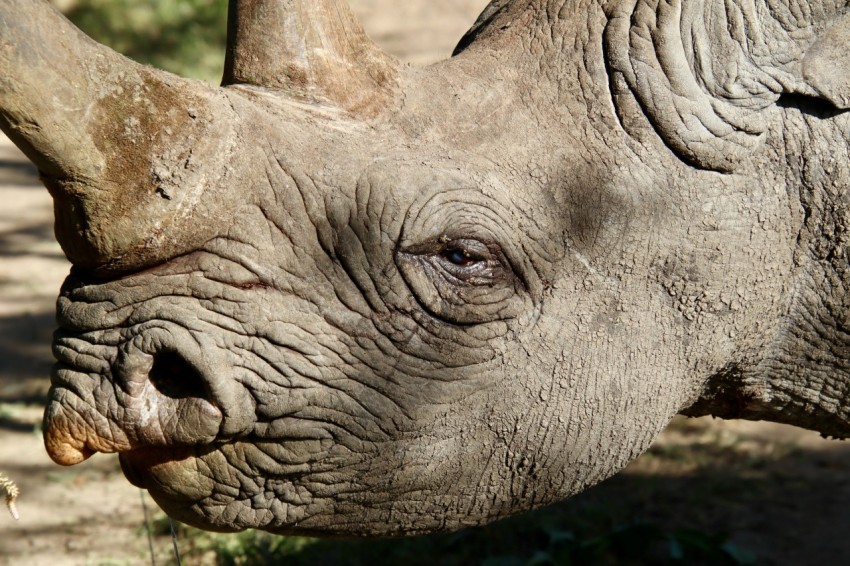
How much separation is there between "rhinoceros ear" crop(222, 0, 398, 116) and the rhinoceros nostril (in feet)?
2.75

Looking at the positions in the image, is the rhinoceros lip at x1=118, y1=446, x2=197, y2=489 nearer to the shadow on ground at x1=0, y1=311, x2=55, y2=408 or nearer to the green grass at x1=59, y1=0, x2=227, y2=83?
the shadow on ground at x1=0, y1=311, x2=55, y2=408

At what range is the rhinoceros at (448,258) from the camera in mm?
2920

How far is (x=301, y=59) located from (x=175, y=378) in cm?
98

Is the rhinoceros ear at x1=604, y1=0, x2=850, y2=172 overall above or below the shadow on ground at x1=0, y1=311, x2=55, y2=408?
above

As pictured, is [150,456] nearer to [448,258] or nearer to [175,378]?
[175,378]

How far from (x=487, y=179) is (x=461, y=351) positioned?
1.58 feet

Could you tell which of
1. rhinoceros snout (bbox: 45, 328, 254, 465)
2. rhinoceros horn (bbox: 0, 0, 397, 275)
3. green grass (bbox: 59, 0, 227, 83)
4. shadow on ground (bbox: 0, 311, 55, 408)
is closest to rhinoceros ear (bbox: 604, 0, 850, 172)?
rhinoceros horn (bbox: 0, 0, 397, 275)

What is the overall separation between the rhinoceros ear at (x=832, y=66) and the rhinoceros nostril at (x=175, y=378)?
6.24 feet

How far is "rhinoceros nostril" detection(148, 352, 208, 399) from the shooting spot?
9.55ft

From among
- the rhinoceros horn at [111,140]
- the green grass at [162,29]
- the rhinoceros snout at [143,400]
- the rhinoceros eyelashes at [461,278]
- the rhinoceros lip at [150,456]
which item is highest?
the green grass at [162,29]

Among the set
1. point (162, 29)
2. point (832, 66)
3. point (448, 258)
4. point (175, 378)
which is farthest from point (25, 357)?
point (832, 66)

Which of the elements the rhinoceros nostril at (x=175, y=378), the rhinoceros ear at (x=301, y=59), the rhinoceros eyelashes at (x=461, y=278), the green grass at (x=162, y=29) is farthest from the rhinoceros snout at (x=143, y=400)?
the green grass at (x=162, y=29)

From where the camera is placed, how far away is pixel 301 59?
10.8ft

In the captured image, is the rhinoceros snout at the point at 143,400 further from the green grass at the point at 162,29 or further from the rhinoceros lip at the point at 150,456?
the green grass at the point at 162,29
